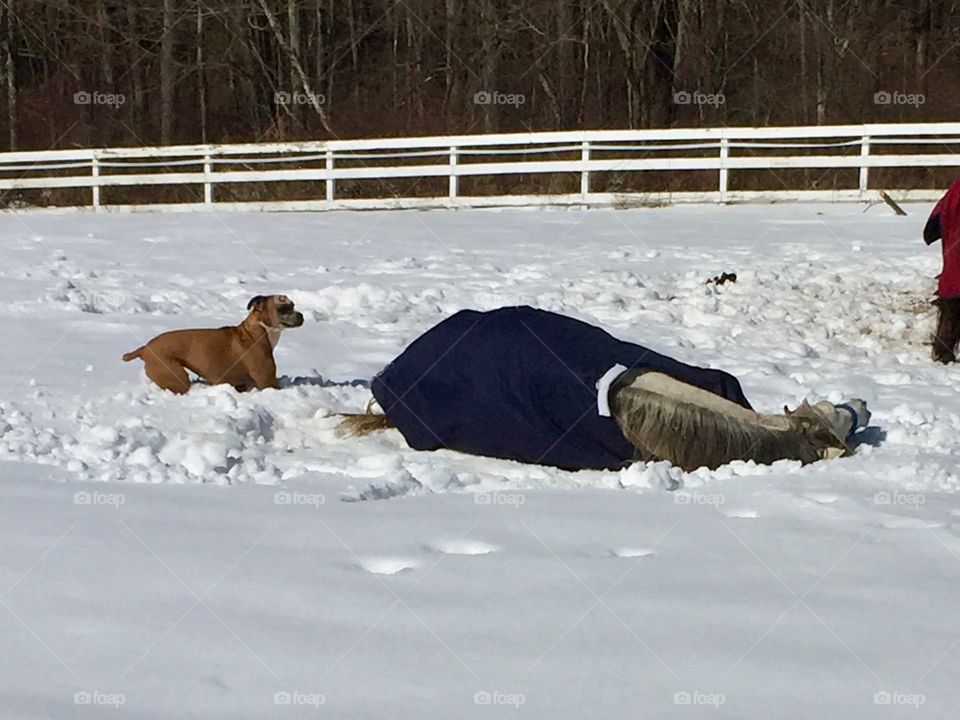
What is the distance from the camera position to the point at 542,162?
2300cm

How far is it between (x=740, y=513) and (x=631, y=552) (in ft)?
2.35

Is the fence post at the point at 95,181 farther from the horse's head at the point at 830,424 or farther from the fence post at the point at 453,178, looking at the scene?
the horse's head at the point at 830,424

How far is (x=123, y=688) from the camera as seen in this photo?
3.19m

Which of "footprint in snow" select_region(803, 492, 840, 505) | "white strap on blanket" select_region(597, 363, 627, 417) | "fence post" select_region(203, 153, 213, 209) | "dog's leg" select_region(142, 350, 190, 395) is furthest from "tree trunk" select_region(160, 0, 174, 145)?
"footprint in snow" select_region(803, 492, 840, 505)

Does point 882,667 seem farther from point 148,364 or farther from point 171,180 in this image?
point 171,180

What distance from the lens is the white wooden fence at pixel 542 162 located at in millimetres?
21375

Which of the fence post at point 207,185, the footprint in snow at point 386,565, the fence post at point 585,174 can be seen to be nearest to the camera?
the footprint in snow at point 386,565

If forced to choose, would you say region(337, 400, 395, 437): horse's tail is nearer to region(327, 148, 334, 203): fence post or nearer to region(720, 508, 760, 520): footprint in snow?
region(720, 508, 760, 520): footprint in snow

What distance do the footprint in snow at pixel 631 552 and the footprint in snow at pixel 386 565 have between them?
68 centimetres

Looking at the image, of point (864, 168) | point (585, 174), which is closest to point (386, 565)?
point (585, 174)

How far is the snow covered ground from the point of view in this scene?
3.26 meters

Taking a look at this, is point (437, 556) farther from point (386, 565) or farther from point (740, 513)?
point (740, 513)

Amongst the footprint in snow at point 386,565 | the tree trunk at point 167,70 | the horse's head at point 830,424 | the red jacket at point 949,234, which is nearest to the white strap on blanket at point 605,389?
the horse's head at point 830,424

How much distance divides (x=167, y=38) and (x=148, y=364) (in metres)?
28.9
